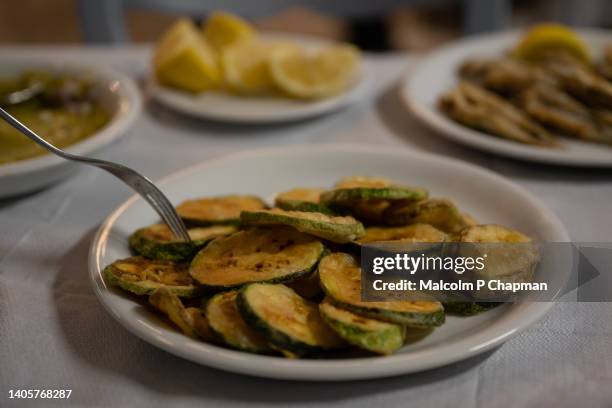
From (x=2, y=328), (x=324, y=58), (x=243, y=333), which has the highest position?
(x=324, y=58)

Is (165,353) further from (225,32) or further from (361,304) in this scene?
(225,32)

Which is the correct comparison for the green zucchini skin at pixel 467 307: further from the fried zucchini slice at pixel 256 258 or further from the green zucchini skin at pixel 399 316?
the fried zucchini slice at pixel 256 258

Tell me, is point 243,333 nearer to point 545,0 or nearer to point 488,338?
point 488,338

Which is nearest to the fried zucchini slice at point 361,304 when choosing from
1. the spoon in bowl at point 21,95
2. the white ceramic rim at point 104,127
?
the white ceramic rim at point 104,127

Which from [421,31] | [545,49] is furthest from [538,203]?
[421,31]

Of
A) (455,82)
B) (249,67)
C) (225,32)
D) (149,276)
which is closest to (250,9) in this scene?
(225,32)

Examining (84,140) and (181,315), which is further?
(84,140)

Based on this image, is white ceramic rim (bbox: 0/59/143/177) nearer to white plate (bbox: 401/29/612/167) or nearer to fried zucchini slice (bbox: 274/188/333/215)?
fried zucchini slice (bbox: 274/188/333/215)
